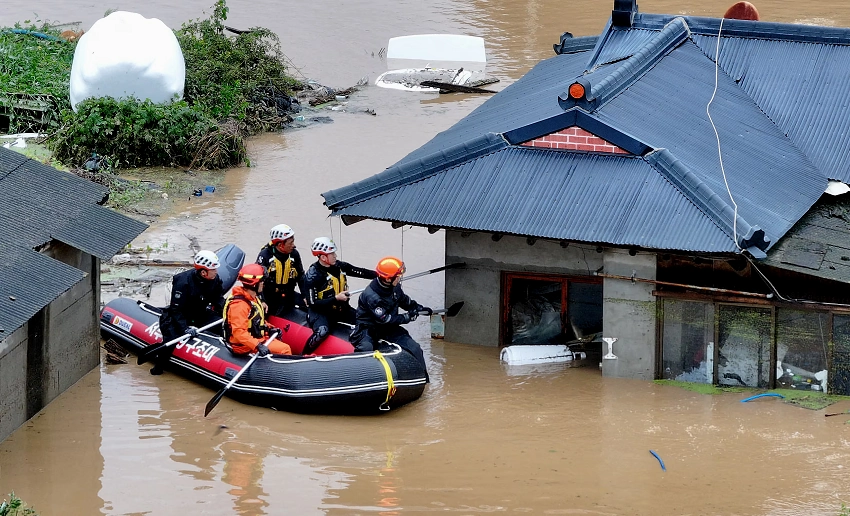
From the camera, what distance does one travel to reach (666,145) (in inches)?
599

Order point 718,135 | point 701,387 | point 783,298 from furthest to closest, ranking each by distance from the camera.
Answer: point 718,135 → point 701,387 → point 783,298

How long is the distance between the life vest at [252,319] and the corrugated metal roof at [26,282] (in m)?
1.73

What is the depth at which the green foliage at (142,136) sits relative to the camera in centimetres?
2233

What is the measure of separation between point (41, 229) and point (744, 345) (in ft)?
26.6

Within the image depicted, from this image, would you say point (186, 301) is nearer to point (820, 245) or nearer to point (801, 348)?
point (801, 348)

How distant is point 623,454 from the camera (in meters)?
12.9

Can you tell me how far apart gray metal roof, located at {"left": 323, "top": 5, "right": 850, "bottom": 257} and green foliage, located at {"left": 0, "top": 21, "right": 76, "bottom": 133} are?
9.98m

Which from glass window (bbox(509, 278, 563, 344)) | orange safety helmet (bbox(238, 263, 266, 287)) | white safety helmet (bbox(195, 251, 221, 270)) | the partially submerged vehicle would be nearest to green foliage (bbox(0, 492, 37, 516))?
orange safety helmet (bbox(238, 263, 266, 287))

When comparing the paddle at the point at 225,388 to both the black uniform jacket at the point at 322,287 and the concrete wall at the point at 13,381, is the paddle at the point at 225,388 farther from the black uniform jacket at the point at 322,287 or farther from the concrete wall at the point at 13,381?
the concrete wall at the point at 13,381

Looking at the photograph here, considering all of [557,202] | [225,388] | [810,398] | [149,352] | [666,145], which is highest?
[666,145]

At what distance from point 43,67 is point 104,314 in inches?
471

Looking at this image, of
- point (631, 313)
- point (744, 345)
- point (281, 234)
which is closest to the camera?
point (744, 345)

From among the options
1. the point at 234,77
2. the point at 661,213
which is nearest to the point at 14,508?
the point at 661,213

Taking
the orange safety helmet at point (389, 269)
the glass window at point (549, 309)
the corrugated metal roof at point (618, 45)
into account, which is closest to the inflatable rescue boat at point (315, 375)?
the orange safety helmet at point (389, 269)
